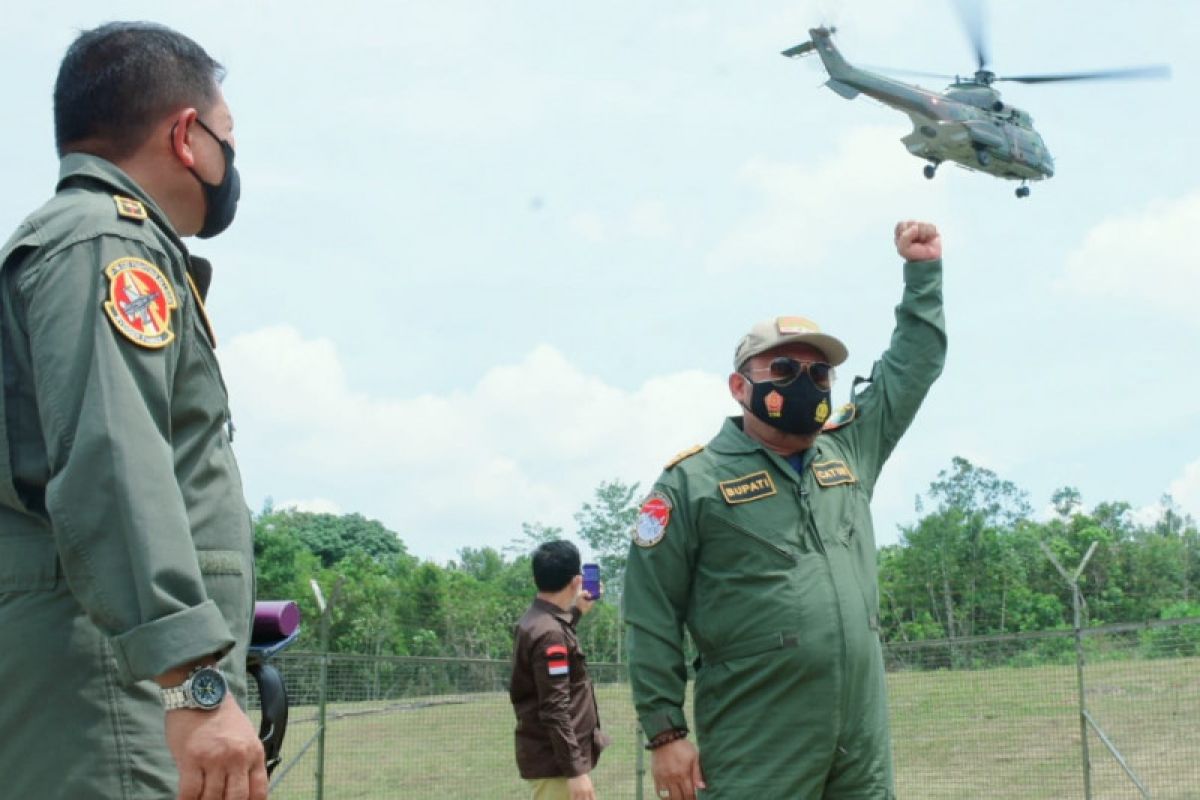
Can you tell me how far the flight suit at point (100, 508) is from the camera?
196 cm

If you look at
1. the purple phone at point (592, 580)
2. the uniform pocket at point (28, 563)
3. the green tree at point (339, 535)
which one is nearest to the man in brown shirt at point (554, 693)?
the purple phone at point (592, 580)

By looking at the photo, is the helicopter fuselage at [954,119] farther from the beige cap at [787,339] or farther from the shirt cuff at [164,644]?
the shirt cuff at [164,644]

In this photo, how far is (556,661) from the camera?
22.1 ft

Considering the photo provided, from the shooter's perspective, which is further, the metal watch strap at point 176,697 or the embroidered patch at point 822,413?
the embroidered patch at point 822,413

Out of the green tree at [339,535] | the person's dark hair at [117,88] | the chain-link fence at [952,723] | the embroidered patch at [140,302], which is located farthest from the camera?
the green tree at [339,535]

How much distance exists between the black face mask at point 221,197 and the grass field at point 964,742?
8.66 metres

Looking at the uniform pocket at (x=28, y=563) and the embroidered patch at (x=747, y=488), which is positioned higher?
the embroidered patch at (x=747, y=488)

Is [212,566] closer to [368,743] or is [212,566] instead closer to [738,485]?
[738,485]

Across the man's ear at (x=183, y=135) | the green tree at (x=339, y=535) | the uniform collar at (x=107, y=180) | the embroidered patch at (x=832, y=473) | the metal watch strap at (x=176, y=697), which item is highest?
the green tree at (x=339, y=535)

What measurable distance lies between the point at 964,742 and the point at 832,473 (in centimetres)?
787

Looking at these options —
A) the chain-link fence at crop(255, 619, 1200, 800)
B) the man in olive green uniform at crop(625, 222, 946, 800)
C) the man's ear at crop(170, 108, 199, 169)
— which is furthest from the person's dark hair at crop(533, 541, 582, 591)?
the man's ear at crop(170, 108, 199, 169)

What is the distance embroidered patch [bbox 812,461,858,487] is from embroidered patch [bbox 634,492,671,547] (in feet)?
1.74

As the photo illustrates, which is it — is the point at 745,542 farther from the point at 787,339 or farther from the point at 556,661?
the point at 556,661

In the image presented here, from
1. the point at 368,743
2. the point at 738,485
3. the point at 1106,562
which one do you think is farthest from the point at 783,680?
the point at 1106,562
